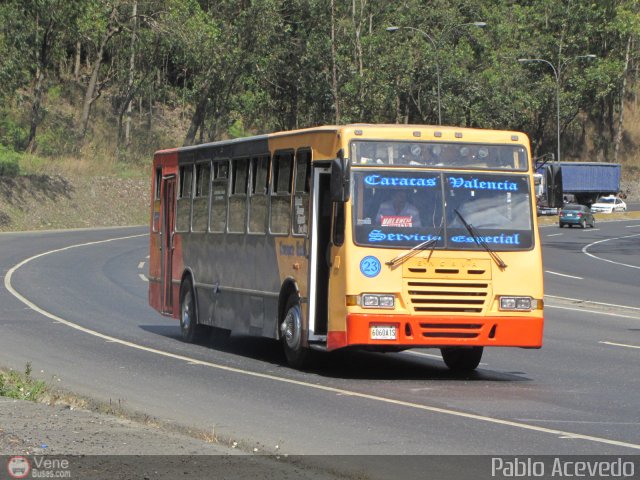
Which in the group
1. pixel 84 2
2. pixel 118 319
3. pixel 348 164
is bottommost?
pixel 118 319

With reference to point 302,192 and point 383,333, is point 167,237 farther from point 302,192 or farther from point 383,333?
point 383,333

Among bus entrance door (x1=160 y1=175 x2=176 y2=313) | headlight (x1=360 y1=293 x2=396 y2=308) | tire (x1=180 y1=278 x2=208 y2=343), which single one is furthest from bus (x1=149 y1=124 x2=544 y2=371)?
bus entrance door (x1=160 y1=175 x2=176 y2=313)

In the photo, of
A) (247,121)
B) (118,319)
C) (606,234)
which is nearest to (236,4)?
(247,121)

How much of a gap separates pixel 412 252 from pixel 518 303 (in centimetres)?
135

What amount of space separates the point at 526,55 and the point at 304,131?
287ft

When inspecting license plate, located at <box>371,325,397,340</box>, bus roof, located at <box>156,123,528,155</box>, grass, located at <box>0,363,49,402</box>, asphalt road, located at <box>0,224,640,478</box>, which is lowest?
asphalt road, located at <box>0,224,640,478</box>

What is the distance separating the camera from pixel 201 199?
1883 cm

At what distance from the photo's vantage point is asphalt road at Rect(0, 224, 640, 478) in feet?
33.2

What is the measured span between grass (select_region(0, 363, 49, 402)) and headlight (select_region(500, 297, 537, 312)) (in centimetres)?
512

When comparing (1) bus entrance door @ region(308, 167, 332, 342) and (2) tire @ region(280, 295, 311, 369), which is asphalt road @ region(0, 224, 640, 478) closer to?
(2) tire @ region(280, 295, 311, 369)

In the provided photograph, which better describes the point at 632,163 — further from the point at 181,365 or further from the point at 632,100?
the point at 181,365

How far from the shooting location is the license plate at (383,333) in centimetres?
1401

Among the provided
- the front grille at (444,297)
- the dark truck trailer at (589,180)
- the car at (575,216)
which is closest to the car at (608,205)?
the dark truck trailer at (589,180)

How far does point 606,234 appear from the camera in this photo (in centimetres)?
6688
